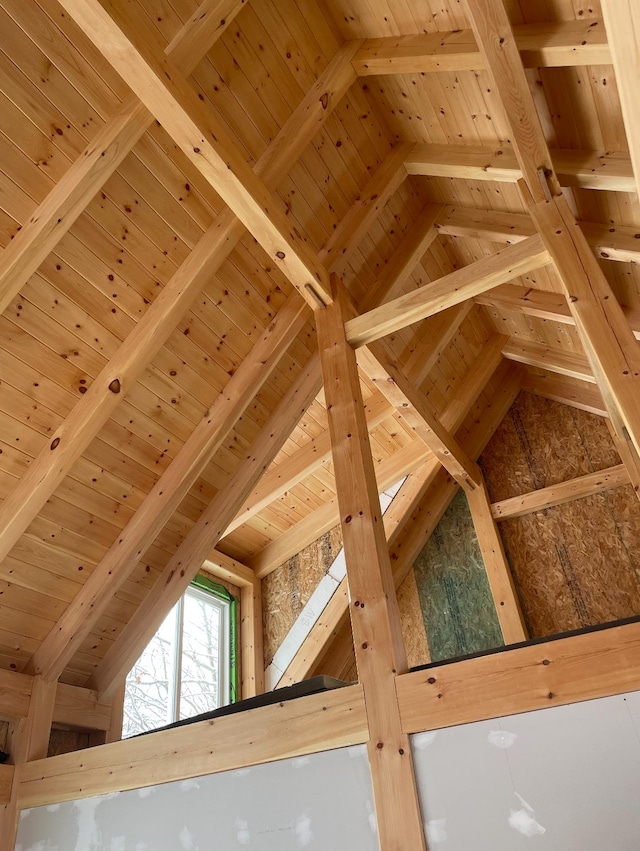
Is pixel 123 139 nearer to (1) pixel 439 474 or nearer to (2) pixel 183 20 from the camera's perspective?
(2) pixel 183 20

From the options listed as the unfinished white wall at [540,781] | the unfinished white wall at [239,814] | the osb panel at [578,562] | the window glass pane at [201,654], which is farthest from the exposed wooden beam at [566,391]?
the unfinished white wall at [239,814]

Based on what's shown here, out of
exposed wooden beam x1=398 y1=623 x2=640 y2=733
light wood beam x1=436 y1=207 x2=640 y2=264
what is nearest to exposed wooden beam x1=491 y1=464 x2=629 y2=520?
light wood beam x1=436 y1=207 x2=640 y2=264

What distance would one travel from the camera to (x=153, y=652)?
4.12 m

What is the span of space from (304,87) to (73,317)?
4.84 ft

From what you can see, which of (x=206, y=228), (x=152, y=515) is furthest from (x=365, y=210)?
(x=152, y=515)

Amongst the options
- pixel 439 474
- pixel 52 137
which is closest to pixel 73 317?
pixel 52 137

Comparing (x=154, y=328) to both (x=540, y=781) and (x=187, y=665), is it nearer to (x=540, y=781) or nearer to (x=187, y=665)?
(x=540, y=781)

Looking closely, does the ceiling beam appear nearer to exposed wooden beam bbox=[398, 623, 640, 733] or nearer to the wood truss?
the wood truss

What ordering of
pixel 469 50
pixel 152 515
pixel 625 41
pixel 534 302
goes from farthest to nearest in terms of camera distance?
pixel 534 302, pixel 152 515, pixel 469 50, pixel 625 41

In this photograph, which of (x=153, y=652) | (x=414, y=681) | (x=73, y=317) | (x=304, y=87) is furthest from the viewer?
(x=153, y=652)

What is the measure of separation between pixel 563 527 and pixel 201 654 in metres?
2.69

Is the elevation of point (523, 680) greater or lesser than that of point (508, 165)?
lesser

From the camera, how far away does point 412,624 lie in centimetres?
477

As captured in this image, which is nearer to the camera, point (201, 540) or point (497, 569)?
point (201, 540)
